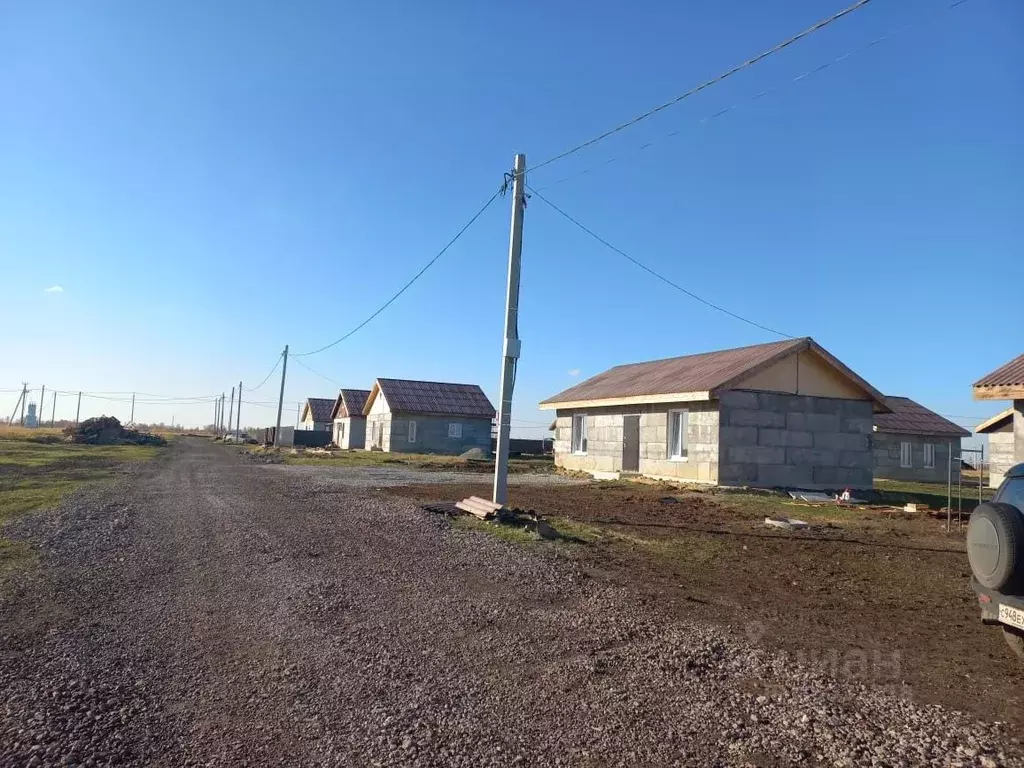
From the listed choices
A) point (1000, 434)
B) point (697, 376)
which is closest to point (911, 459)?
point (1000, 434)

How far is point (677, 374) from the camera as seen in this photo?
23828 mm

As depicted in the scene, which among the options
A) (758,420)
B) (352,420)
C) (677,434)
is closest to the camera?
(758,420)

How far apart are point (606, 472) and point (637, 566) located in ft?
52.7

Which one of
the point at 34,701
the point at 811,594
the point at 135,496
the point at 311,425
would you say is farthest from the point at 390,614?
the point at 311,425

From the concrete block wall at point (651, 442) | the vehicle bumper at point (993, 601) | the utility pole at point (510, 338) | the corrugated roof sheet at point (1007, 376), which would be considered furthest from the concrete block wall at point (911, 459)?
the vehicle bumper at point (993, 601)

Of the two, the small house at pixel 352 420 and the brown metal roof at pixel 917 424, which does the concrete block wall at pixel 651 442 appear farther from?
the small house at pixel 352 420

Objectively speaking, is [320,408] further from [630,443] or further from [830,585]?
[830,585]

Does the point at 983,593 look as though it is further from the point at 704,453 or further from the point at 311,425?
the point at 311,425

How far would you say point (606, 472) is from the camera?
24562 mm

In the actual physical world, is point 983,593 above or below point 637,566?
above

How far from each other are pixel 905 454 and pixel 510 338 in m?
28.2

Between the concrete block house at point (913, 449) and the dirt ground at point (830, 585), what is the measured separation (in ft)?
69.1

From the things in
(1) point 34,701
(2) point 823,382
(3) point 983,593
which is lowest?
(1) point 34,701

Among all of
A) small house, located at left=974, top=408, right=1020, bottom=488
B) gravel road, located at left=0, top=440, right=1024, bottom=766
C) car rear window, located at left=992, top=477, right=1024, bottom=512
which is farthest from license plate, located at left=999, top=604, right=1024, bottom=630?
small house, located at left=974, top=408, right=1020, bottom=488
